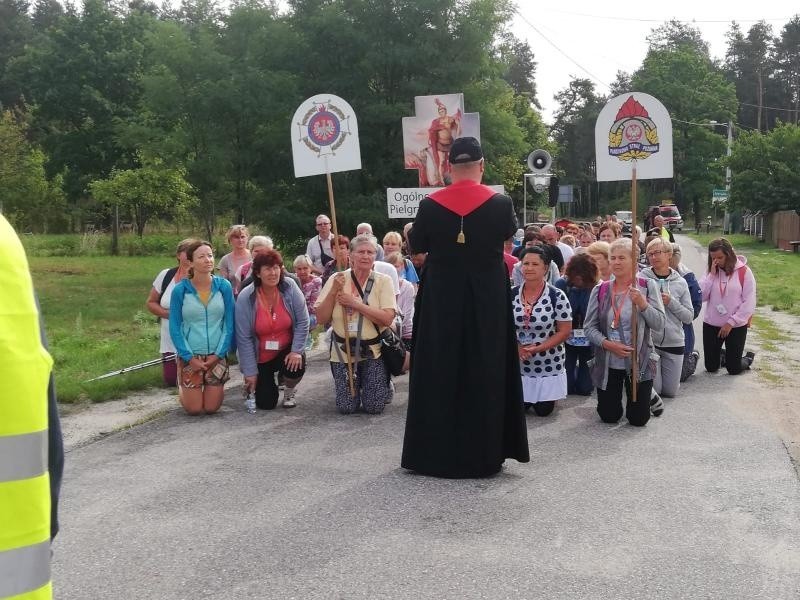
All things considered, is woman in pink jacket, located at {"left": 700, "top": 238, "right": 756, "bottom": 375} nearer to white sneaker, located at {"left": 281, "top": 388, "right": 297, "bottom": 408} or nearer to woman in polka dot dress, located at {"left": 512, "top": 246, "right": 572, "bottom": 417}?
woman in polka dot dress, located at {"left": 512, "top": 246, "right": 572, "bottom": 417}

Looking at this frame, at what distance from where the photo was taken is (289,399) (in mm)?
8844

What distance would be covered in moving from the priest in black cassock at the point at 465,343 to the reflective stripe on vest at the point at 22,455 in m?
4.71

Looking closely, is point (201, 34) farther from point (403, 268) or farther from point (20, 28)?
point (20, 28)

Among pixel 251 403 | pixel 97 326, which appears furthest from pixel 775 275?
pixel 251 403

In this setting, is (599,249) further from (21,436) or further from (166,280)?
(21,436)

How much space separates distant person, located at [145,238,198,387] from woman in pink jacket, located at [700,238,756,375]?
Result: 20.0 feet

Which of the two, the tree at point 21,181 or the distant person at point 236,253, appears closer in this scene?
the distant person at point 236,253

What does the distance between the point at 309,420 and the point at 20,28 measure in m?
80.7

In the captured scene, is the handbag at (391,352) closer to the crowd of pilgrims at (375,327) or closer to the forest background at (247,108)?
the crowd of pilgrims at (375,327)

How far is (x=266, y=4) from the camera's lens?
2805cm

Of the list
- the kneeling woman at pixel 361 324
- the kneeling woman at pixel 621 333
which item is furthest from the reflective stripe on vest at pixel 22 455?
the kneeling woman at pixel 361 324

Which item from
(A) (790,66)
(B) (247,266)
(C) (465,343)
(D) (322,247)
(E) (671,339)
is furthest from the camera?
(A) (790,66)

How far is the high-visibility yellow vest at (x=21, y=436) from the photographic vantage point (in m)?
1.59

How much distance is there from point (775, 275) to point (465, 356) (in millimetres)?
21901
